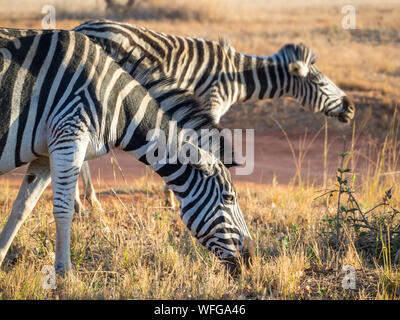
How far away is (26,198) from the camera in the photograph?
14.4ft

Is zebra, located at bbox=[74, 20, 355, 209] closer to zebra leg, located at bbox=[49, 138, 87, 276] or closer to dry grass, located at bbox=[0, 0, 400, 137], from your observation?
zebra leg, located at bbox=[49, 138, 87, 276]

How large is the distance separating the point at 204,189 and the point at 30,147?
1.39m

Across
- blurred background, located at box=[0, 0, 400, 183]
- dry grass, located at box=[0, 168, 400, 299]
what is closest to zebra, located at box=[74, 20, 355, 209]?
blurred background, located at box=[0, 0, 400, 183]

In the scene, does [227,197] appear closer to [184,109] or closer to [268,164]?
[184,109]

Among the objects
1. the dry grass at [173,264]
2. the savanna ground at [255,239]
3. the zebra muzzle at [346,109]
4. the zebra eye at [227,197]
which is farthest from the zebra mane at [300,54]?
the zebra eye at [227,197]

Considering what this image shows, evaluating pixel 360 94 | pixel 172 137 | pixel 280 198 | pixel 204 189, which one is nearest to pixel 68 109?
pixel 172 137

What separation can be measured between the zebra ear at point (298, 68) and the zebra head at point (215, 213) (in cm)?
371

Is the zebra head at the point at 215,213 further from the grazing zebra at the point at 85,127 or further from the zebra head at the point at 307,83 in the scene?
the zebra head at the point at 307,83

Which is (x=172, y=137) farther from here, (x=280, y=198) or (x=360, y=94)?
(x=360, y=94)

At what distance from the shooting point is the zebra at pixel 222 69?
6301mm

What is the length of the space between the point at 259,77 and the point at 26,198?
4.17 m

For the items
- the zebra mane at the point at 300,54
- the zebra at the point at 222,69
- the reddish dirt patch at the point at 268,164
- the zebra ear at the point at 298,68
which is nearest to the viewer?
the zebra at the point at 222,69

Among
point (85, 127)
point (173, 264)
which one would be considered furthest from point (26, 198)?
point (173, 264)

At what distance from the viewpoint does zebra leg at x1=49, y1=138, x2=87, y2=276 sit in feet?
12.8
